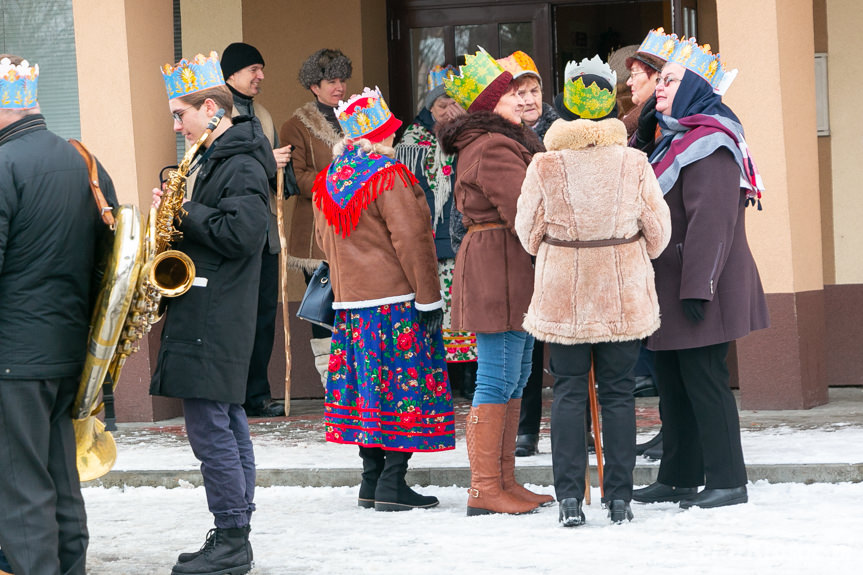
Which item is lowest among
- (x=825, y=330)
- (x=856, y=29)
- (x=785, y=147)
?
(x=825, y=330)

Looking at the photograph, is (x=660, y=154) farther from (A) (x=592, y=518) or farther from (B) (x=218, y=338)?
(B) (x=218, y=338)

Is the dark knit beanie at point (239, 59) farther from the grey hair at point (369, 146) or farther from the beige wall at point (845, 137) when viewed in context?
the beige wall at point (845, 137)

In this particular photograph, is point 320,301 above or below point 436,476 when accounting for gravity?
above

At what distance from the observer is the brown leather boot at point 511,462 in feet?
19.5

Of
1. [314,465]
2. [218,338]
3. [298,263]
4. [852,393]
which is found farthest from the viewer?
[298,263]

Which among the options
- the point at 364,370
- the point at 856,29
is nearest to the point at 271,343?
the point at 364,370

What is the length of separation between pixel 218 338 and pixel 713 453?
2288 mm

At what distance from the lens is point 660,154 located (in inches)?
234

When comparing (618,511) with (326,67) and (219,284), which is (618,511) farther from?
(326,67)

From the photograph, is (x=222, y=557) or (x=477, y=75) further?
(x=477, y=75)

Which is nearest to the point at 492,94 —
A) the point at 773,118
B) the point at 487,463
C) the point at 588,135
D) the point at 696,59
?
the point at 588,135

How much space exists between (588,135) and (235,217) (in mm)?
1575

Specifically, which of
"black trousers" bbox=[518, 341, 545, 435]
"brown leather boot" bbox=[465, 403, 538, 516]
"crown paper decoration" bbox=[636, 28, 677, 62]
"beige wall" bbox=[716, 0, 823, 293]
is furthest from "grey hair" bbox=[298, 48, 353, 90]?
"brown leather boot" bbox=[465, 403, 538, 516]

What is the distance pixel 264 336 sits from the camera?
8797 millimetres
